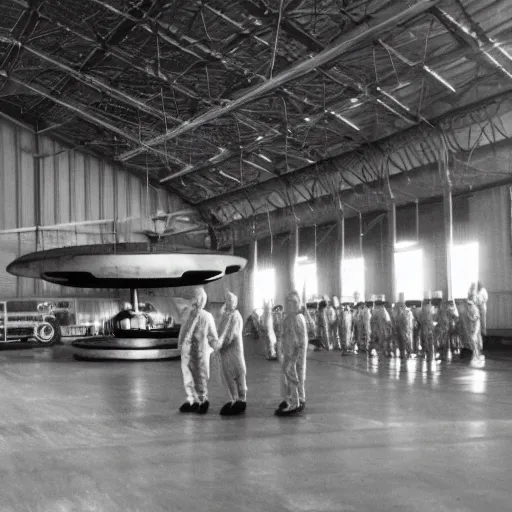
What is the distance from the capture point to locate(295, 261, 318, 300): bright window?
2639cm

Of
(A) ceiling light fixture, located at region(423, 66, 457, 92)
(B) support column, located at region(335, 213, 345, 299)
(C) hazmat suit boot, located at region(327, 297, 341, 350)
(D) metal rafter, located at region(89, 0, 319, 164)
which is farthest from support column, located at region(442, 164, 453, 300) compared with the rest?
(D) metal rafter, located at region(89, 0, 319, 164)

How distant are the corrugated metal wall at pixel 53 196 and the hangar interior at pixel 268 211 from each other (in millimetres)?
105

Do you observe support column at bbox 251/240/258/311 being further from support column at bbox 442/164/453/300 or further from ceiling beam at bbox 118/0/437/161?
support column at bbox 442/164/453/300

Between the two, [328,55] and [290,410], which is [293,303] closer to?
[290,410]

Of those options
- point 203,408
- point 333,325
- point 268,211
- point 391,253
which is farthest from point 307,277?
point 203,408

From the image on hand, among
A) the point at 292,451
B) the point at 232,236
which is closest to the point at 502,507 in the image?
the point at 292,451

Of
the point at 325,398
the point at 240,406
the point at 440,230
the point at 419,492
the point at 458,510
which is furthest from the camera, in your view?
the point at 440,230

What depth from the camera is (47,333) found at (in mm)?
24391

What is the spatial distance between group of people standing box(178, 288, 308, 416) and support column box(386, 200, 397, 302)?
13742 millimetres

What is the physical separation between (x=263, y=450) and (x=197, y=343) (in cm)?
238

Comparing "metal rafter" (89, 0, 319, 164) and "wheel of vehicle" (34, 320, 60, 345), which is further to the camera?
"wheel of vehicle" (34, 320, 60, 345)

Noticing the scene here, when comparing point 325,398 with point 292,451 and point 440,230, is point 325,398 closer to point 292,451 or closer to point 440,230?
point 292,451

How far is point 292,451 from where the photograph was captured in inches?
236

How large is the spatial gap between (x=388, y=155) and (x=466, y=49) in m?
5.23
